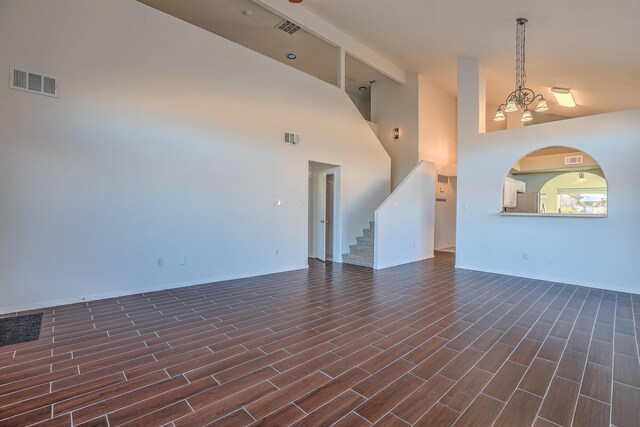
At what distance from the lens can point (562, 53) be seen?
5.46 metres

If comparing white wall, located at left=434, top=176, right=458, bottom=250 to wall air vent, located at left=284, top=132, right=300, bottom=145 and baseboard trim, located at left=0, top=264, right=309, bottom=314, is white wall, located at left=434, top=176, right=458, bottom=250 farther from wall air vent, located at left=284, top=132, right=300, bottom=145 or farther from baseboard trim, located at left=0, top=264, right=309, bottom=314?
baseboard trim, located at left=0, top=264, right=309, bottom=314

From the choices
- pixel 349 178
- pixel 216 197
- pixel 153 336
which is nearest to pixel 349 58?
pixel 349 178

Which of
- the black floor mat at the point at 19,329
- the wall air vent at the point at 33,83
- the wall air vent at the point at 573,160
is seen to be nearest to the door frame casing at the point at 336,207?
the wall air vent at the point at 33,83

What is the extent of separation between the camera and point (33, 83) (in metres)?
3.51

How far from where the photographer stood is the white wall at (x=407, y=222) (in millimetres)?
6383

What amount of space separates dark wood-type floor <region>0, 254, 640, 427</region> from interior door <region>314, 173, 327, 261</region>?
125 inches

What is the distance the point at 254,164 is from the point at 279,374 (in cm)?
391

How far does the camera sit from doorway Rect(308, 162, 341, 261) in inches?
280

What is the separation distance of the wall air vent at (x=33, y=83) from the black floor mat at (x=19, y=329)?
2.52 metres

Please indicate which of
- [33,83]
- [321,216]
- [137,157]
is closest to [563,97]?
[321,216]

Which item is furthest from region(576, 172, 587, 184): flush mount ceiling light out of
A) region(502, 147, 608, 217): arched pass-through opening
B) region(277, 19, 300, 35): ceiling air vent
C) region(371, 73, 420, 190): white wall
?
region(277, 19, 300, 35): ceiling air vent

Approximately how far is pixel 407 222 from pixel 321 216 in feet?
6.57

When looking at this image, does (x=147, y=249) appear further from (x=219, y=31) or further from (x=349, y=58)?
(x=349, y=58)

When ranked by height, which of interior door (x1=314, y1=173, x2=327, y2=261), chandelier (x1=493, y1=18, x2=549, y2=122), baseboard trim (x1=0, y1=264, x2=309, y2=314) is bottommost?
baseboard trim (x1=0, y1=264, x2=309, y2=314)
